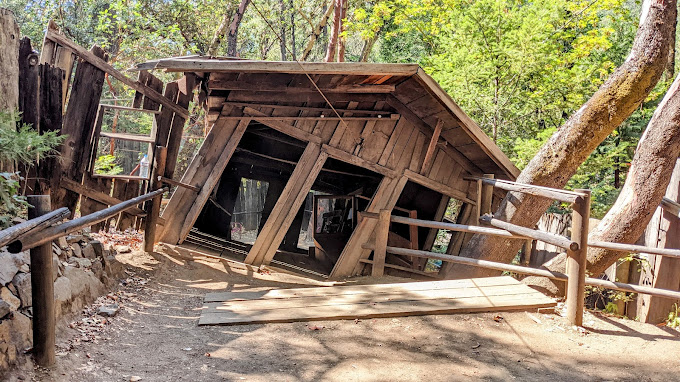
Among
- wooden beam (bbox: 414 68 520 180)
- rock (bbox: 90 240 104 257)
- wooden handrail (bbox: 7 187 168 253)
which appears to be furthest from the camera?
wooden beam (bbox: 414 68 520 180)

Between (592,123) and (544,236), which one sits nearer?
(544,236)

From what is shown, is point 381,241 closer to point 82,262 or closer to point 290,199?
point 290,199

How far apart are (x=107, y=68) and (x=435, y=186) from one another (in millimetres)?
5249

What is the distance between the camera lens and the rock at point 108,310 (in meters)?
4.46

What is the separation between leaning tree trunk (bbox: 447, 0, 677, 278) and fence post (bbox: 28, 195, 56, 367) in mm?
5741

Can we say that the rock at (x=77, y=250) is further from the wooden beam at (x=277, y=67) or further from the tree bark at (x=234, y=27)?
the tree bark at (x=234, y=27)

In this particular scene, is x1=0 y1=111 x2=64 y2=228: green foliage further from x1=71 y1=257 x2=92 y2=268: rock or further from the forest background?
the forest background

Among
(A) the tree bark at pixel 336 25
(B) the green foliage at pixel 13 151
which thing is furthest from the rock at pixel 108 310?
(A) the tree bark at pixel 336 25

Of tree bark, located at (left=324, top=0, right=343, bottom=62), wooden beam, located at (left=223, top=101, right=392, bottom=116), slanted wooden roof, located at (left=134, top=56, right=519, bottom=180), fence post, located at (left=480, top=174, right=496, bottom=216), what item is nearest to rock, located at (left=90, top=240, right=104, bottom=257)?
slanted wooden roof, located at (left=134, top=56, right=519, bottom=180)

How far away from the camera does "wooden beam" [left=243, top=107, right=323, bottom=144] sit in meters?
7.46

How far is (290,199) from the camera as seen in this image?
776cm

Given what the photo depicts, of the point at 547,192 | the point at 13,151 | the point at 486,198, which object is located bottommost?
the point at 13,151

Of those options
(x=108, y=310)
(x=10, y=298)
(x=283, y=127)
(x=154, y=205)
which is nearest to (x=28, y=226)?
(x=10, y=298)

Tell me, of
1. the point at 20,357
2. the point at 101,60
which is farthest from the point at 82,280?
the point at 101,60
